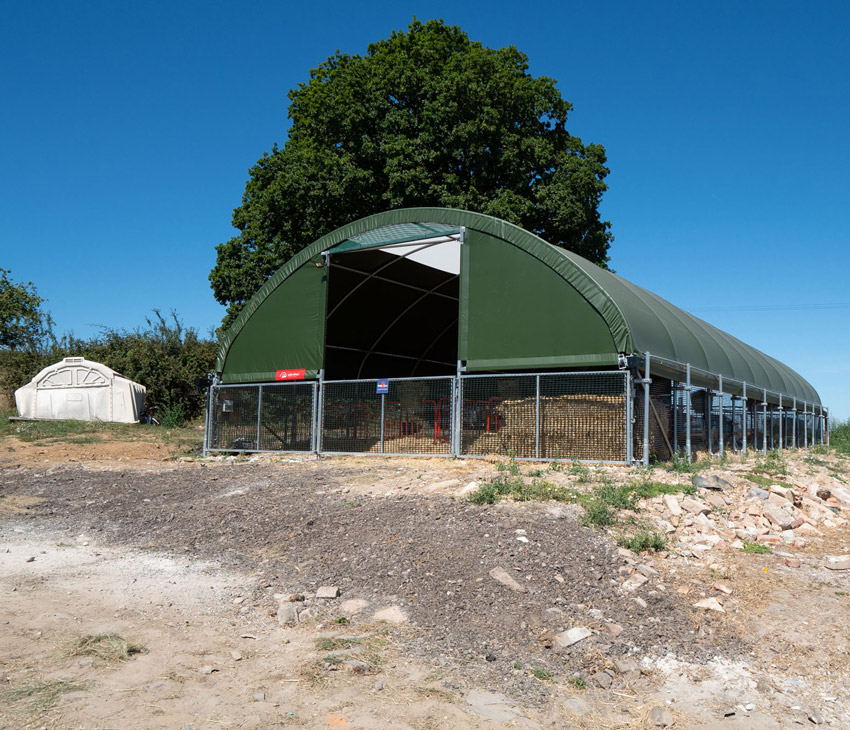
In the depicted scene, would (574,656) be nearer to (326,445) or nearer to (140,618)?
(140,618)

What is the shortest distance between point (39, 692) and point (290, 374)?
1446 centimetres

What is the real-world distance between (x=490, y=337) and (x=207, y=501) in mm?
7506

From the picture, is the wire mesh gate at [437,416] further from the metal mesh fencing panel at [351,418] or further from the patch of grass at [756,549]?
the patch of grass at [756,549]

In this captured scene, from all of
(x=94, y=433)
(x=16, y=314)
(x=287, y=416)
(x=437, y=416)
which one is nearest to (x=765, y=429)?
(x=437, y=416)

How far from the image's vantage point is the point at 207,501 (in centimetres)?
1139

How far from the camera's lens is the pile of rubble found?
8688mm

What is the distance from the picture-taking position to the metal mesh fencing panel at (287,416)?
17344 mm

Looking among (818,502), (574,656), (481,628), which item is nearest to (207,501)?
(481,628)

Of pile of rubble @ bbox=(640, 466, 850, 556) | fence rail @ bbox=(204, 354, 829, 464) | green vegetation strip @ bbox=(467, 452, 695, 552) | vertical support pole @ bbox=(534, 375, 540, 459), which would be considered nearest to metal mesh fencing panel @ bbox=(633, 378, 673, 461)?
fence rail @ bbox=(204, 354, 829, 464)

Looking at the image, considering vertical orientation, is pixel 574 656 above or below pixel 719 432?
below

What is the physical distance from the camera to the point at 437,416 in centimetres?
1558

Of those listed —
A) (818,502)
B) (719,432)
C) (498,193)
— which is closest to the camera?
(818,502)

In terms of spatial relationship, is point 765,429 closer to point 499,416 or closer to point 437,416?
point 499,416

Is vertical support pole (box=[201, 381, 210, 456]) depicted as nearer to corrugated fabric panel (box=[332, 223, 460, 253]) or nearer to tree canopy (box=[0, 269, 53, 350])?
corrugated fabric panel (box=[332, 223, 460, 253])
